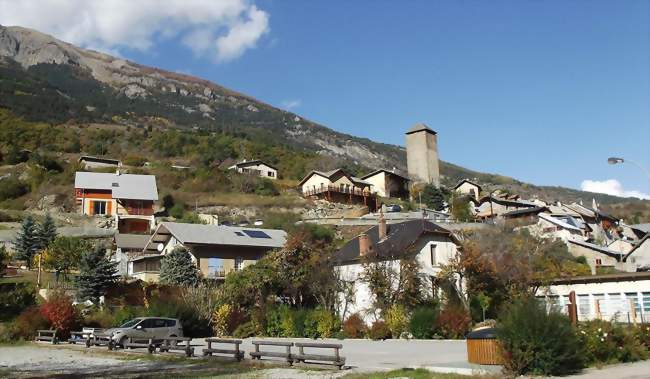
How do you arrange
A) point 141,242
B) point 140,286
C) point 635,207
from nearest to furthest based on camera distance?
point 140,286 → point 141,242 → point 635,207

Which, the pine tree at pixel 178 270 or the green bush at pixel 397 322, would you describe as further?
the pine tree at pixel 178 270

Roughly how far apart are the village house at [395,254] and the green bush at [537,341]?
707 inches

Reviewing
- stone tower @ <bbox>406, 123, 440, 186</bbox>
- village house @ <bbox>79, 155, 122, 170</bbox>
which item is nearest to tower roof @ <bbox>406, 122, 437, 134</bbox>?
stone tower @ <bbox>406, 123, 440, 186</bbox>

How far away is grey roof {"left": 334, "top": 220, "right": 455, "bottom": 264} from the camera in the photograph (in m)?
34.1

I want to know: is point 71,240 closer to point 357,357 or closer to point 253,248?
point 253,248

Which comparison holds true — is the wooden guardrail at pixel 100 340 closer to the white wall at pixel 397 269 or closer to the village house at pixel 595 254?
the white wall at pixel 397 269

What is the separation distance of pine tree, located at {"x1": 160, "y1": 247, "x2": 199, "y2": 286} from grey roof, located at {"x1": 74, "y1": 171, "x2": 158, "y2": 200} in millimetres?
30082

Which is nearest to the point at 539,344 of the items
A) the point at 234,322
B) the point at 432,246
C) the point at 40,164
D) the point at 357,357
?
the point at 357,357

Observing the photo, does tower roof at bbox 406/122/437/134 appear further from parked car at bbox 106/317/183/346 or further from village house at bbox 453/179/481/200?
parked car at bbox 106/317/183/346

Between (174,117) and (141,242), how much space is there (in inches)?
5299

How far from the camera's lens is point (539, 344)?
15195 mm

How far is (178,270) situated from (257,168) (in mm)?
61192

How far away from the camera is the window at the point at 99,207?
73.7 meters

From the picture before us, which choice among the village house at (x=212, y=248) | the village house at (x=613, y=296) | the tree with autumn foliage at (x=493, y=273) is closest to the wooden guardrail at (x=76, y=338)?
the village house at (x=212, y=248)
